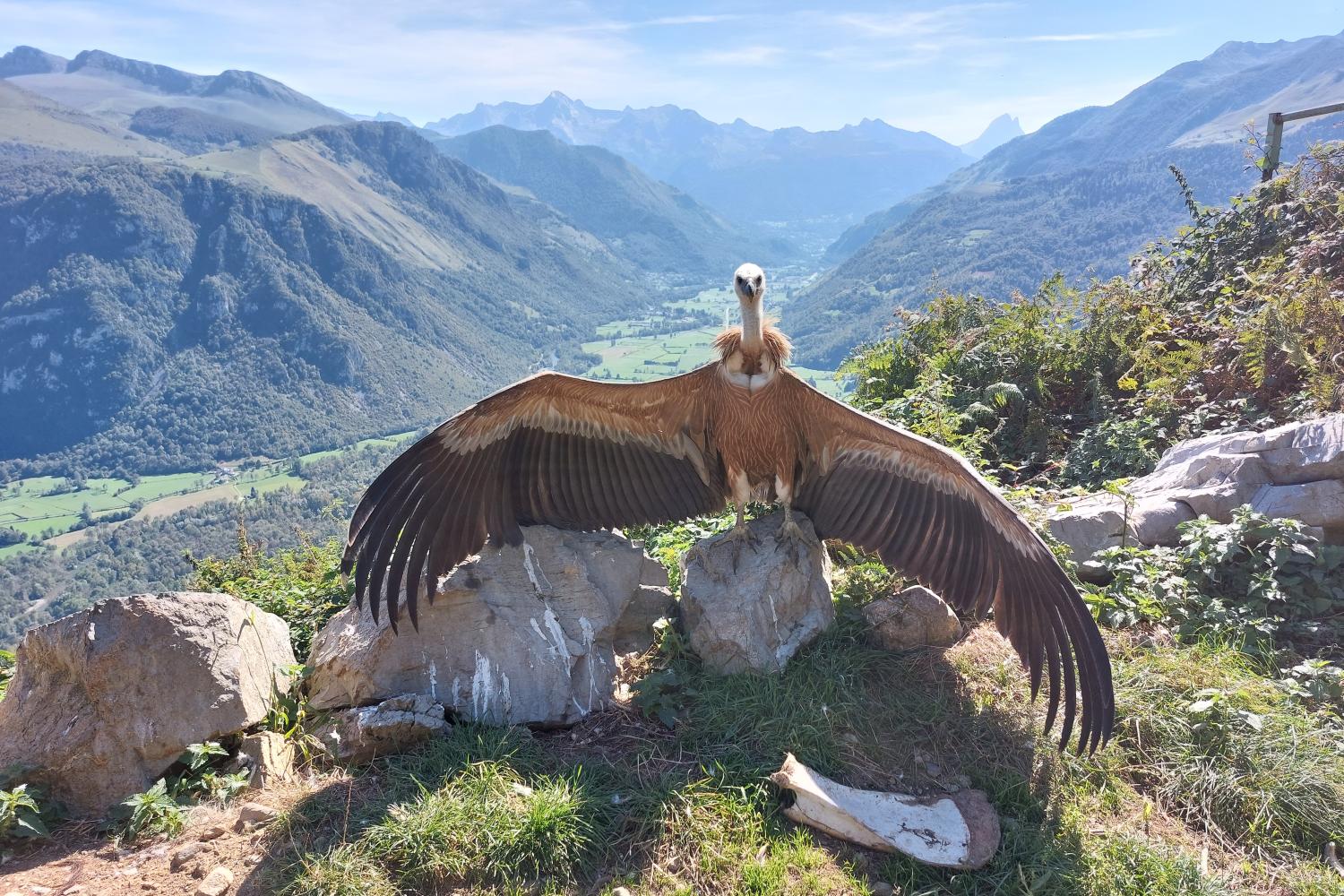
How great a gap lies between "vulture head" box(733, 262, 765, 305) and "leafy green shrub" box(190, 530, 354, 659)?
11.2 ft

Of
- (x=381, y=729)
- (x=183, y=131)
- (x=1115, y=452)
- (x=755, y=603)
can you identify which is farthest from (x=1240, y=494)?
(x=183, y=131)

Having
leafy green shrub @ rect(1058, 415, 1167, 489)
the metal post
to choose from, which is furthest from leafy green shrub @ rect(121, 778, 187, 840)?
the metal post

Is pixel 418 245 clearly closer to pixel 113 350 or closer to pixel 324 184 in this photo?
pixel 324 184

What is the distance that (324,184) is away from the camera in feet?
512

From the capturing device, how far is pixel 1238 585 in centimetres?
471

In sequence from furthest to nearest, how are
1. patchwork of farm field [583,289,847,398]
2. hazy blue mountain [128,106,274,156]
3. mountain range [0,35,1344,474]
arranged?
hazy blue mountain [128,106,274,156]
patchwork of farm field [583,289,847,398]
mountain range [0,35,1344,474]

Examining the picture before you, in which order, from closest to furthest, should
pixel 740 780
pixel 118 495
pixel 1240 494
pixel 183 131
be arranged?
pixel 740 780, pixel 1240 494, pixel 118 495, pixel 183 131

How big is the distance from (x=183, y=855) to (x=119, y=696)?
972 mm

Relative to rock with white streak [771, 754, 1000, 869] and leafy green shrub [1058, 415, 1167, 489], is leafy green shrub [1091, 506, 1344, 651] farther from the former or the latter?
rock with white streak [771, 754, 1000, 869]

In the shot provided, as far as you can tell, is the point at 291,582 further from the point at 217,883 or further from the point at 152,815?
the point at 217,883

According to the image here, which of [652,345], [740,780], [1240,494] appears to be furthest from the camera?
[652,345]

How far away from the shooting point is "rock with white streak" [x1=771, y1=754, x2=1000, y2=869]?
3.30 m

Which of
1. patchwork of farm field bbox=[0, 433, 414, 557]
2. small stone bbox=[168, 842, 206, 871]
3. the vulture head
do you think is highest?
the vulture head

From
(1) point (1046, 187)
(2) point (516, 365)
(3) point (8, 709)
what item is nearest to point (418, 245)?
(2) point (516, 365)
